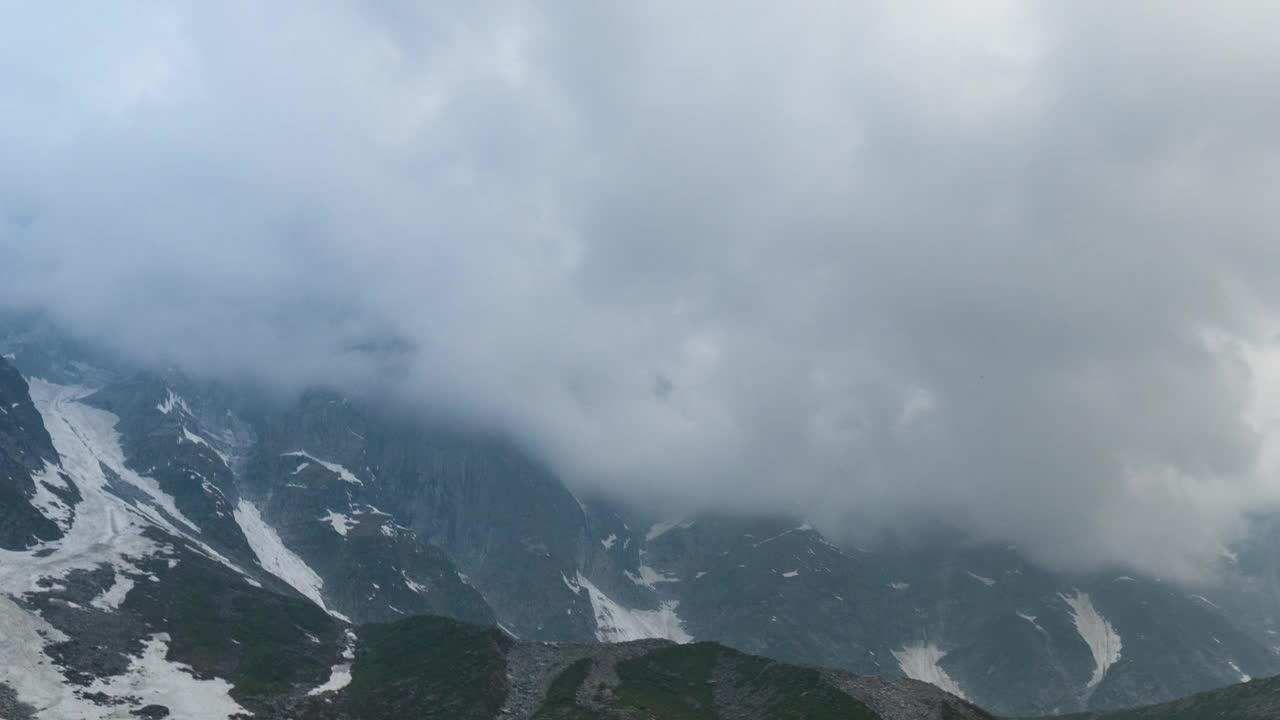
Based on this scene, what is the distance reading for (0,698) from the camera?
166 metres

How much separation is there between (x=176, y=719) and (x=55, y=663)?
30.1 m

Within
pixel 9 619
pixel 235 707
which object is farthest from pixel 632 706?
pixel 9 619

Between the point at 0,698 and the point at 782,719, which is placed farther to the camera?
the point at 782,719

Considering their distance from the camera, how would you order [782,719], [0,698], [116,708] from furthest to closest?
[782,719] < [116,708] < [0,698]

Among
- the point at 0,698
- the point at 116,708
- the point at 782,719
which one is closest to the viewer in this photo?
the point at 0,698

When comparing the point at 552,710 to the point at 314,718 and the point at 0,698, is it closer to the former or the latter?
the point at 314,718

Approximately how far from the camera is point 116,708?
180 metres

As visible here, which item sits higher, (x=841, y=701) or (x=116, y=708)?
(x=841, y=701)

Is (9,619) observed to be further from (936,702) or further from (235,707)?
(936,702)

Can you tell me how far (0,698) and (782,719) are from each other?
14215 cm

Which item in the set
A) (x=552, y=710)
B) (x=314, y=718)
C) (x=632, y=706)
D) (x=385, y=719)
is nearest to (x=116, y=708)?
(x=314, y=718)

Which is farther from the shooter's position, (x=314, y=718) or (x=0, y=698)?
(x=314, y=718)

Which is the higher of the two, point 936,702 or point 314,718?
point 936,702

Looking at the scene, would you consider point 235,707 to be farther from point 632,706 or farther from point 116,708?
point 632,706
